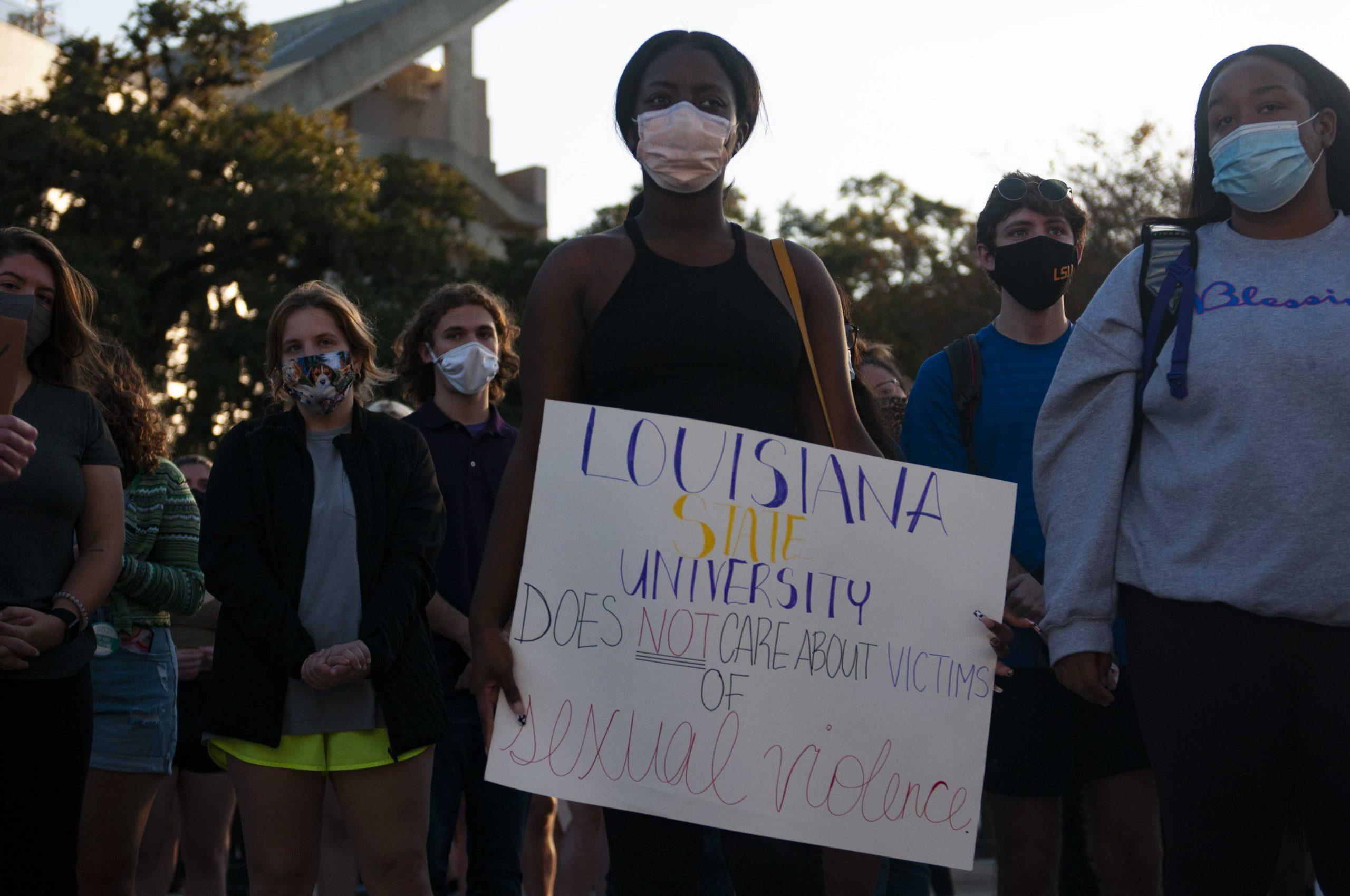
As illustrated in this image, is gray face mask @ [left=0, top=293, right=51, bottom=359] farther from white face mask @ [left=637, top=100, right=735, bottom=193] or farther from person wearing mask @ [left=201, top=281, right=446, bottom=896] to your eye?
white face mask @ [left=637, top=100, right=735, bottom=193]

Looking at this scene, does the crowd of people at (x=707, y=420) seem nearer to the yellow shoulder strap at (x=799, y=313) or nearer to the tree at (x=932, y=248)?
the yellow shoulder strap at (x=799, y=313)

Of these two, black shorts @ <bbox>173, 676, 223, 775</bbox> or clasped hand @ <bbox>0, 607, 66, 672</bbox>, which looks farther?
black shorts @ <bbox>173, 676, 223, 775</bbox>

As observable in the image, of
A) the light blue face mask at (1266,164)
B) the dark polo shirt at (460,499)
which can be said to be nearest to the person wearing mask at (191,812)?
the dark polo shirt at (460,499)

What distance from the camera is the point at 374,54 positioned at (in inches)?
1410

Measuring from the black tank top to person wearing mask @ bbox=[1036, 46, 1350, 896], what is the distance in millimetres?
661

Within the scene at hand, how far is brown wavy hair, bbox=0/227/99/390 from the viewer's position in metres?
3.98

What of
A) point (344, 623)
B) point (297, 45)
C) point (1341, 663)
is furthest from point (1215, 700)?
point (297, 45)

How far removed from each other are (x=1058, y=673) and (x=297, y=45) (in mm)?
37855

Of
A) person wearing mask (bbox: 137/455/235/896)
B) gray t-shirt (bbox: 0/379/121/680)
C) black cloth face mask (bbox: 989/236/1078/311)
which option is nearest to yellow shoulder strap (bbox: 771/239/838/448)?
black cloth face mask (bbox: 989/236/1078/311)

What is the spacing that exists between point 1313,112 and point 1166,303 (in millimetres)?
522

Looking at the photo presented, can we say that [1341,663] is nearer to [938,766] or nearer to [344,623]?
[938,766]

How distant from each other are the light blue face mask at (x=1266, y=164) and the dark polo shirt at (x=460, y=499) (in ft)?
9.72

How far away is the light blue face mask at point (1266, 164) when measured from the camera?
296 cm

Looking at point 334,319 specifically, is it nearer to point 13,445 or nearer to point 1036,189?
point 13,445
